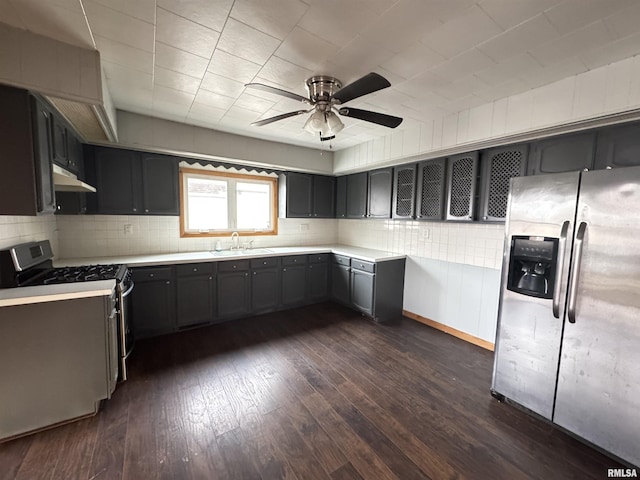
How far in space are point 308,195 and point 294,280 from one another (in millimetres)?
1431

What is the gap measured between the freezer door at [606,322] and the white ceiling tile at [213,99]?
2.81 meters

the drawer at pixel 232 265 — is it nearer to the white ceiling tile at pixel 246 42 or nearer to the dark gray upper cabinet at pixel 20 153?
the dark gray upper cabinet at pixel 20 153

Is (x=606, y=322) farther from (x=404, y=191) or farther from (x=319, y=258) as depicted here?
(x=319, y=258)

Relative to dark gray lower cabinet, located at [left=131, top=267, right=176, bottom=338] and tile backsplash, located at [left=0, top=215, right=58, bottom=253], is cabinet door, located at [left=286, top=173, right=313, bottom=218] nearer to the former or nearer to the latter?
dark gray lower cabinet, located at [left=131, top=267, right=176, bottom=338]

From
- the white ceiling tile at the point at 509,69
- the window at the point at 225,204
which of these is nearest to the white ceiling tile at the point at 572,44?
the white ceiling tile at the point at 509,69

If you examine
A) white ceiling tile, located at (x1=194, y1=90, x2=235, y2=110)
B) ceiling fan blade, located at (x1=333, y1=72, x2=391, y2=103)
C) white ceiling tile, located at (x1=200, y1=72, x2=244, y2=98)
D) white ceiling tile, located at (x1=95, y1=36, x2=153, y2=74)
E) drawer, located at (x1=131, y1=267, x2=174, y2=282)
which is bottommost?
drawer, located at (x1=131, y1=267, x2=174, y2=282)

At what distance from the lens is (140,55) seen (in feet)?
6.08

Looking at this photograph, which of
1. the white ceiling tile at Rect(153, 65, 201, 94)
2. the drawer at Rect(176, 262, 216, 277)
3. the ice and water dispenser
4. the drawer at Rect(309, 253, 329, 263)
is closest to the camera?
the ice and water dispenser

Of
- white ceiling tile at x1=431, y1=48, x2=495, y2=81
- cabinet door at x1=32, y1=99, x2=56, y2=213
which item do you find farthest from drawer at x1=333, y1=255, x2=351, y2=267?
cabinet door at x1=32, y1=99, x2=56, y2=213

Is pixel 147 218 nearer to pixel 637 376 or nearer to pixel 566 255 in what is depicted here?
pixel 566 255

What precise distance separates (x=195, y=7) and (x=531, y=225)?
246 centimetres

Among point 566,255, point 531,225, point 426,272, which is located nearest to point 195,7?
point 531,225

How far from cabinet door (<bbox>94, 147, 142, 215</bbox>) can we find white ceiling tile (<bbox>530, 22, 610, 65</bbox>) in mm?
3779

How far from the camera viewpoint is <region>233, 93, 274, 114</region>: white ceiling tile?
2.48 metres
